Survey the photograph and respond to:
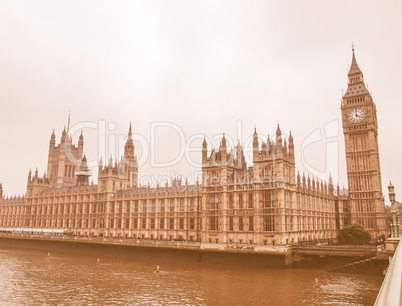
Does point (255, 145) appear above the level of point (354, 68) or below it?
below

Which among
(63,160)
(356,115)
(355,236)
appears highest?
(356,115)

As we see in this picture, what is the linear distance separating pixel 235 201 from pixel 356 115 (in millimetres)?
60842

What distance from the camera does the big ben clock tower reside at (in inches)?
3946

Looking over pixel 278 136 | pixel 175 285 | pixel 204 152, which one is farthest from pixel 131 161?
pixel 175 285

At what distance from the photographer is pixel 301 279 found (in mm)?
52875

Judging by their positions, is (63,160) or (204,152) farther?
(63,160)

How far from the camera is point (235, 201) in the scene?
73688mm

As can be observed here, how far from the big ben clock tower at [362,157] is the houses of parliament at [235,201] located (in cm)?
29

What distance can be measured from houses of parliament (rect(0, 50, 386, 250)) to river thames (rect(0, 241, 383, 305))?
11.5 metres

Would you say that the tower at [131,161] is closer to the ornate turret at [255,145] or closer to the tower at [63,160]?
the tower at [63,160]

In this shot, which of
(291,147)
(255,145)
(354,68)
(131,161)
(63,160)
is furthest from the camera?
(63,160)

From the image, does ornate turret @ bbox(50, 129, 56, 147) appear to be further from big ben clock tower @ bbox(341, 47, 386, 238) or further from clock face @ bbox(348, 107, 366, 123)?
clock face @ bbox(348, 107, 366, 123)

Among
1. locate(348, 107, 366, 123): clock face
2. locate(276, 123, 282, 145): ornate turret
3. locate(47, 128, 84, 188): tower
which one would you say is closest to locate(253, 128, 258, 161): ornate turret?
locate(276, 123, 282, 145): ornate turret

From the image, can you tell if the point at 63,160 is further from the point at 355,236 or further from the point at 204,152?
the point at 355,236
